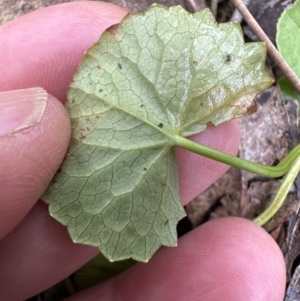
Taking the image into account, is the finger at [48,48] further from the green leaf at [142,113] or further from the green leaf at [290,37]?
the green leaf at [290,37]

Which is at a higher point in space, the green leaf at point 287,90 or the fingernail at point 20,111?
the fingernail at point 20,111

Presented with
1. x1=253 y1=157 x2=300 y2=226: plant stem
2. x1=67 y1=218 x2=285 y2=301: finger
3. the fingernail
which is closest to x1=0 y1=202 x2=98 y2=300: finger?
x1=67 y1=218 x2=285 y2=301: finger

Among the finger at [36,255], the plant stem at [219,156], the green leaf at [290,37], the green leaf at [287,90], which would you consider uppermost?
the green leaf at [290,37]

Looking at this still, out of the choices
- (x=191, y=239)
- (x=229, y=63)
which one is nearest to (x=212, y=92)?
(x=229, y=63)

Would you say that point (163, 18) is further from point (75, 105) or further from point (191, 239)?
point (191, 239)

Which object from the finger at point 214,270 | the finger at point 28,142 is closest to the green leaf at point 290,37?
the finger at point 214,270

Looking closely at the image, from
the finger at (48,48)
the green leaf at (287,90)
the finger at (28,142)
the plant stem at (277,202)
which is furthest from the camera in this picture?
the green leaf at (287,90)
